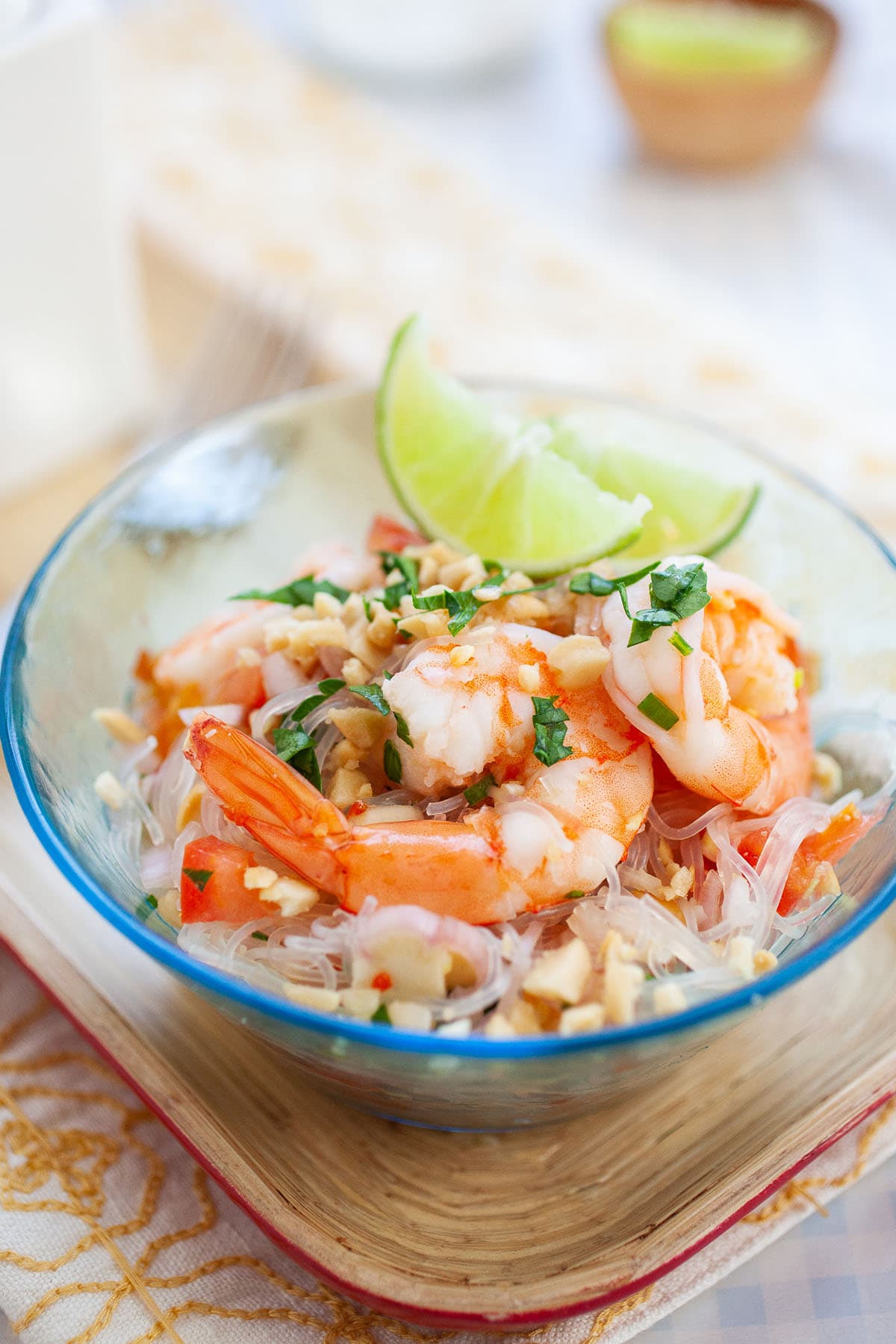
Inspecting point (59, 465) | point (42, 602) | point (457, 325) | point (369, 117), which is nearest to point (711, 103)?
point (369, 117)

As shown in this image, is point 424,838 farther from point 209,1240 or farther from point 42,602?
point 42,602

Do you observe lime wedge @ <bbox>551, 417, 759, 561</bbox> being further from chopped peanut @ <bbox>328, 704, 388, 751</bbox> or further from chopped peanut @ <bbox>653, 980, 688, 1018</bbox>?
chopped peanut @ <bbox>653, 980, 688, 1018</bbox>

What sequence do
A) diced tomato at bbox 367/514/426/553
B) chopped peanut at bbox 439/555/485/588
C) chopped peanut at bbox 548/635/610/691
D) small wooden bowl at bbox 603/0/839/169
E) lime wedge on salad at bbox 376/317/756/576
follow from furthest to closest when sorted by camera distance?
small wooden bowl at bbox 603/0/839/169 < diced tomato at bbox 367/514/426/553 < lime wedge on salad at bbox 376/317/756/576 < chopped peanut at bbox 439/555/485/588 < chopped peanut at bbox 548/635/610/691

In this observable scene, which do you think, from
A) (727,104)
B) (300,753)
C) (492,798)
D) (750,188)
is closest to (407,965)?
(492,798)

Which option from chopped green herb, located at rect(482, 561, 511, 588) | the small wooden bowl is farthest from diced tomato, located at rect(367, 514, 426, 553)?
the small wooden bowl

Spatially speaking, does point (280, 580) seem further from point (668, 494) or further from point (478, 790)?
point (478, 790)

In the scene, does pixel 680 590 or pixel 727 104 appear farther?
pixel 727 104

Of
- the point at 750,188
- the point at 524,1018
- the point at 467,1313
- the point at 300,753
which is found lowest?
the point at 750,188

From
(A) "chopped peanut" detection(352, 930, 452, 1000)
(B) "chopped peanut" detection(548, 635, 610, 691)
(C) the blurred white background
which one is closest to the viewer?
(A) "chopped peanut" detection(352, 930, 452, 1000)
